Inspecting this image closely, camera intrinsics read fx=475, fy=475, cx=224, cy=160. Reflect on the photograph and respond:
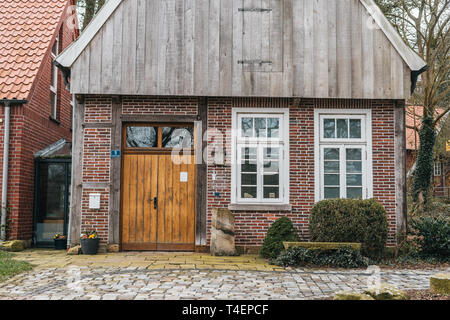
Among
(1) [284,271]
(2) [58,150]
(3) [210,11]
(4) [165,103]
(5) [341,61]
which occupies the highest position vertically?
(3) [210,11]

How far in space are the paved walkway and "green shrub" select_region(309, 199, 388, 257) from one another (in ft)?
2.65

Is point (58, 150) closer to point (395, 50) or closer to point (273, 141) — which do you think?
point (273, 141)

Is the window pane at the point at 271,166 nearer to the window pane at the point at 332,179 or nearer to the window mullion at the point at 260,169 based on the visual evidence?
the window mullion at the point at 260,169

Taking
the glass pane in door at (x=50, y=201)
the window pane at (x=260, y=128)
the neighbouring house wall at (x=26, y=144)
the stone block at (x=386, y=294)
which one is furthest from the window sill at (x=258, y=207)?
the neighbouring house wall at (x=26, y=144)

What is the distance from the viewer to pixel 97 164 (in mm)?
10641

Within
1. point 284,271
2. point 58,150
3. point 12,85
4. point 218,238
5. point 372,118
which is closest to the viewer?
point 284,271

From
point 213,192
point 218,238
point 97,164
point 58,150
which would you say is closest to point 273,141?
point 213,192

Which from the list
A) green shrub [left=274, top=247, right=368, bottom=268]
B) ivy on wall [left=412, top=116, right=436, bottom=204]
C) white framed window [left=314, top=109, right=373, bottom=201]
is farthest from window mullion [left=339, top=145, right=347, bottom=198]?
ivy on wall [left=412, top=116, right=436, bottom=204]

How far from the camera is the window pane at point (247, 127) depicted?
10.8 meters

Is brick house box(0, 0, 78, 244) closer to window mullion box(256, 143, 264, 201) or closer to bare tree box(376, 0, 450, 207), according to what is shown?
window mullion box(256, 143, 264, 201)

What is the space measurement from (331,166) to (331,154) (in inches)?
10.8

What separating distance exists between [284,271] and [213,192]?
2883 millimetres

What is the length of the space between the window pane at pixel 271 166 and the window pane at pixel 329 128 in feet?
4.21

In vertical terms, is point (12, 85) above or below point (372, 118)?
above
